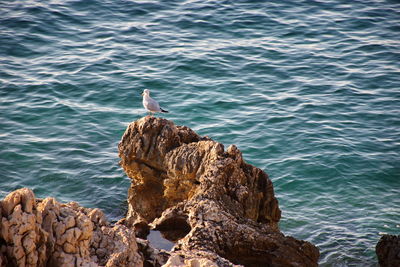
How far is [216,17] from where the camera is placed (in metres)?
23.0

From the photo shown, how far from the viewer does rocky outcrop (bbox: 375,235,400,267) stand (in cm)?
901

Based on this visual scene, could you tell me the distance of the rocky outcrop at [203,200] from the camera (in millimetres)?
7762

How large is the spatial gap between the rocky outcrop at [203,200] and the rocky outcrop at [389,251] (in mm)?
1347

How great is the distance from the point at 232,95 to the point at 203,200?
9.72m

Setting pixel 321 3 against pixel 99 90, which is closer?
pixel 99 90

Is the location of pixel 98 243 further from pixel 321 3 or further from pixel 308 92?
pixel 321 3

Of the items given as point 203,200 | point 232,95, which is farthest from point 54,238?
point 232,95

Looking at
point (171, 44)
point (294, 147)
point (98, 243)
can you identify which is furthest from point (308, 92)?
point (98, 243)

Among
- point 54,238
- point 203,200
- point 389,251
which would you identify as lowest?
point 389,251

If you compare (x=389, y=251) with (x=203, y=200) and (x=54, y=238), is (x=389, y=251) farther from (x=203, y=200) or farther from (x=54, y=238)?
(x=54, y=238)

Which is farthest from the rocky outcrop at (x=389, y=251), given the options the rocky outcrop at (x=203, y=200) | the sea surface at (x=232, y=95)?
the sea surface at (x=232, y=95)

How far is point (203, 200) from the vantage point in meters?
8.15

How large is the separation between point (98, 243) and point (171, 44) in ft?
49.9

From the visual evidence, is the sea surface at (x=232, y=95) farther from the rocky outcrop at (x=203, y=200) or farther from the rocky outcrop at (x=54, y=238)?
the rocky outcrop at (x=54, y=238)
